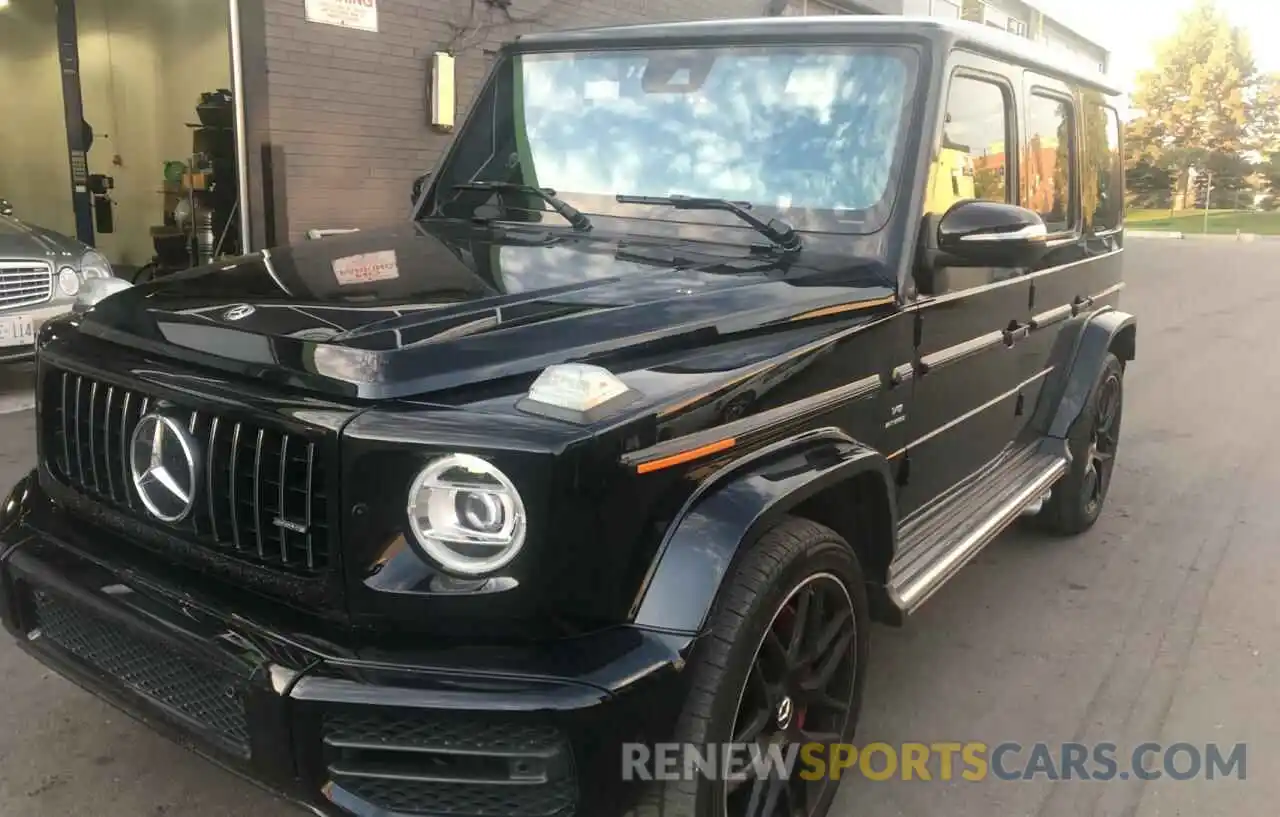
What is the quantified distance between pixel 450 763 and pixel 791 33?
2368 mm

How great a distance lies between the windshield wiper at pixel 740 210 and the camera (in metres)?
3.10

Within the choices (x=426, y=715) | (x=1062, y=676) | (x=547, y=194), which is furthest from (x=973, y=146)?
(x=426, y=715)

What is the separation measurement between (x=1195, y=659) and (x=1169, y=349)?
8236mm

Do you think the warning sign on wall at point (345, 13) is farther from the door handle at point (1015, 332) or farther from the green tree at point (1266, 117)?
the green tree at point (1266, 117)

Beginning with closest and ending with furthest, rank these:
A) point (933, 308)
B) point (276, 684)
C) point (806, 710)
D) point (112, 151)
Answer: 1. point (276, 684)
2. point (806, 710)
3. point (933, 308)
4. point (112, 151)

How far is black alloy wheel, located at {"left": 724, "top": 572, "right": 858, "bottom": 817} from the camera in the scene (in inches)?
93.1

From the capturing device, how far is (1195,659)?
392 centimetres

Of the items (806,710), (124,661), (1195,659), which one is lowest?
(1195,659)

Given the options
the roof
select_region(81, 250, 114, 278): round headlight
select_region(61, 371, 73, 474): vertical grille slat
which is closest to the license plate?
select_region(81, 250, 114, 278): round headlight

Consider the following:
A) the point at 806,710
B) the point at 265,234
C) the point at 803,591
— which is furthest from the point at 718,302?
the point at 265,234

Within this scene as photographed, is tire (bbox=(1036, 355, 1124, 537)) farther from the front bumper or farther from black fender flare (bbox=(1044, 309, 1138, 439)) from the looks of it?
the front bumper

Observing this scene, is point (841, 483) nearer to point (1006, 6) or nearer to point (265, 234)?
point (265, 234)

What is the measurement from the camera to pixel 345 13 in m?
9.06

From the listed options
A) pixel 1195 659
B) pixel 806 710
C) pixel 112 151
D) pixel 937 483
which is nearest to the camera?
pixel 806 710
